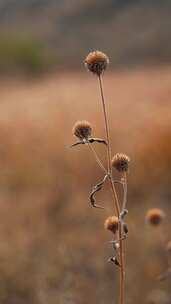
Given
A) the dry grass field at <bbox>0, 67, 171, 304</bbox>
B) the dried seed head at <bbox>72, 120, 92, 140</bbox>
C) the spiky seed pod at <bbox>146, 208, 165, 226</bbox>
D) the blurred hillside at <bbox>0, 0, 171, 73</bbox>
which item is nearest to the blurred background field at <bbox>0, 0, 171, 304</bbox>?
the dry grass field at <bbox>0, 67, 171, 304</bbox>

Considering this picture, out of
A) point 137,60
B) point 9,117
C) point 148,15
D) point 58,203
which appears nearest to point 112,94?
point 9,117

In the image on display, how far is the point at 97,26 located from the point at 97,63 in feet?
103

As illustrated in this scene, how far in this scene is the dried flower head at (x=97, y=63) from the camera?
1.60 meters

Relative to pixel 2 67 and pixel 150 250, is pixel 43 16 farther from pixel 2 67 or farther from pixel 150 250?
pixel 150 250

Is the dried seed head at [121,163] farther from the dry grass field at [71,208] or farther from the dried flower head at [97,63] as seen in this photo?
the dry grass field at [71,208]

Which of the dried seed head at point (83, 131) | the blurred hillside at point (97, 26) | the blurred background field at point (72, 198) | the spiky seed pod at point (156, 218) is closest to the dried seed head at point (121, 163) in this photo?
the dried seed head at point (83, 131)

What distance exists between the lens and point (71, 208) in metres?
5.09

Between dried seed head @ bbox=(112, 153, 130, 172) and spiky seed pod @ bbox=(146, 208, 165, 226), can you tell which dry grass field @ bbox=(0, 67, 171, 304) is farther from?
dried seed head @ bbox=(112, 153, 130, 172)

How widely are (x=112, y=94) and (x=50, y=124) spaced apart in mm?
3775

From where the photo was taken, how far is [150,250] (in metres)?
4.35

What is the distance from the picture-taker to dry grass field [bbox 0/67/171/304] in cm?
387

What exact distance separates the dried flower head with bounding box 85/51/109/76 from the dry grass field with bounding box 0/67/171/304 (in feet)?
3.44

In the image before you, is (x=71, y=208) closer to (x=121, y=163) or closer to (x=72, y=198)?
(x=72, y=198)

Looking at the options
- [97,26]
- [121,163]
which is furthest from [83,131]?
[97,26]
